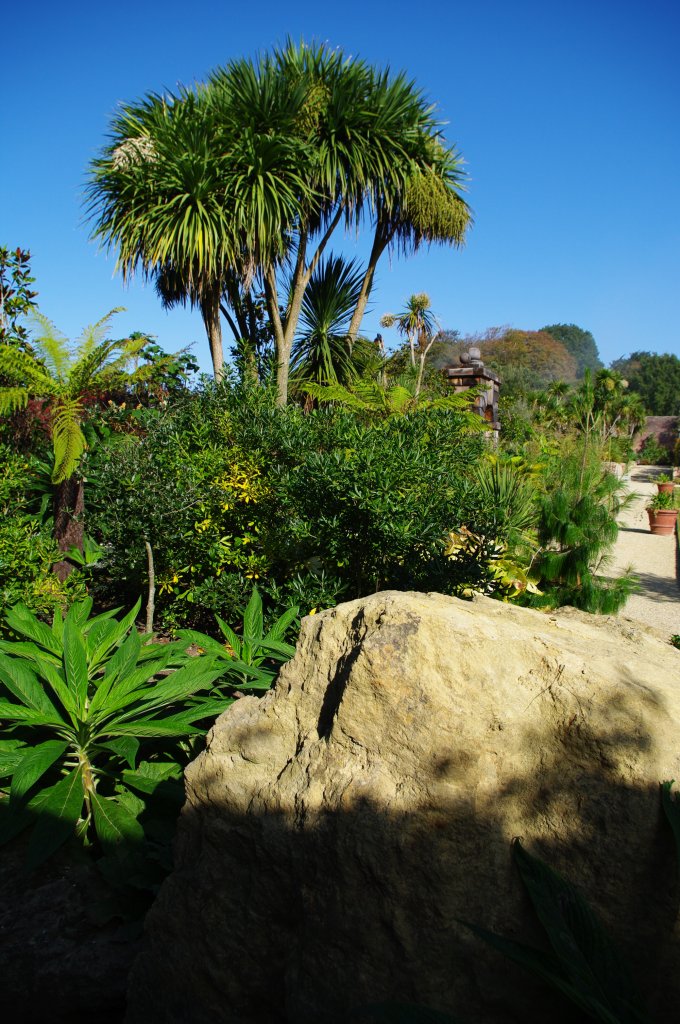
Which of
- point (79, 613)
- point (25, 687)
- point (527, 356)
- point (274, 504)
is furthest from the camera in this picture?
point (527, 356)

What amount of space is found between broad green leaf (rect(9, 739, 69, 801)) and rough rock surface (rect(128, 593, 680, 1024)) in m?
0.88

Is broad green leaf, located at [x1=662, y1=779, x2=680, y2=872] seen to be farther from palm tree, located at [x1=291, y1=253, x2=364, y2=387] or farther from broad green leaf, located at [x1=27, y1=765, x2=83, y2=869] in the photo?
palm tree, located at [x1=291, y1=253, x2=364, y2=387]

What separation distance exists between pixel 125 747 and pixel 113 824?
0.29 metres

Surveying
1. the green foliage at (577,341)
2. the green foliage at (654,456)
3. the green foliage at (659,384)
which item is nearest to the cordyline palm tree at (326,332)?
the green foliage at (654,456)

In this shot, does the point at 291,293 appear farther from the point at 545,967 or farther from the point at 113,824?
the point at 545,967

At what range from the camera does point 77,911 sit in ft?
7.95

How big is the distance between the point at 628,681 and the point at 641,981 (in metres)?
0.72

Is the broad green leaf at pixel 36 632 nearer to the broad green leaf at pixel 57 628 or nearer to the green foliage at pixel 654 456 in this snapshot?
the broad green leaf at pixel 57 628

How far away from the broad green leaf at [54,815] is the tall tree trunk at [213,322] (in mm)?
8536

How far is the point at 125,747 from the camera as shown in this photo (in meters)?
2.88

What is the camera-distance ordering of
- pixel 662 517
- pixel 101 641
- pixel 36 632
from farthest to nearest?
pixel 662 517 → pixel 36 632 → pixel 101 641

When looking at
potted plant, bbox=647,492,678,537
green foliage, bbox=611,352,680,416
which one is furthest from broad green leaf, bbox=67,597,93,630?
green foliage, bbox=611,352,680,416

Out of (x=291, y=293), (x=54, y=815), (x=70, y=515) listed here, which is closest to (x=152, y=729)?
(x=54, y=815)

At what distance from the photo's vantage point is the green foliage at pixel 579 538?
6.60 metres
